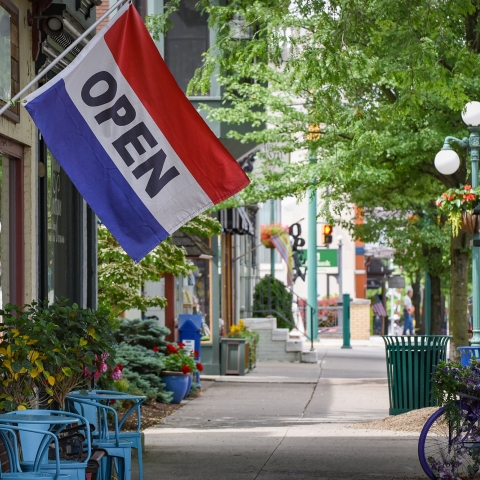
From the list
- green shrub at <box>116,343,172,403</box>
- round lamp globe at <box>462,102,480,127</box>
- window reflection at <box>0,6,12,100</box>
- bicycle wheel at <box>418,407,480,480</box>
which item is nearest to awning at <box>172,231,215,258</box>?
green shrub at <box>116,343,172,403</box>

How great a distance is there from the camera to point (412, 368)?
43.4ft

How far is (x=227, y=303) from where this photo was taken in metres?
24.8

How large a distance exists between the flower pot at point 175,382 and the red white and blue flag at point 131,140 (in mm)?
9279

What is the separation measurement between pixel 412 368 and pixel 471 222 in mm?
2131

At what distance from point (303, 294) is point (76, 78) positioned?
54.9 metres

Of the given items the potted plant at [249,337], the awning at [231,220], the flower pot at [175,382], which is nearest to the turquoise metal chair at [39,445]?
the flower pot at [175,382]

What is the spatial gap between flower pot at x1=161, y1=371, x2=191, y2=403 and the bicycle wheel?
25.0 ft

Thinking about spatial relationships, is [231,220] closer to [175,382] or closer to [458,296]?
[458,296]

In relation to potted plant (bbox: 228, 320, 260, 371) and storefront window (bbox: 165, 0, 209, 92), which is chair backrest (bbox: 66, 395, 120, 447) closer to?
storefront window (bbox: 165, 0, 209, 92)

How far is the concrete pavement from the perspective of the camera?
9281 millimetres

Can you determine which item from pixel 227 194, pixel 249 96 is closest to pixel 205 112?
pixel 249 96

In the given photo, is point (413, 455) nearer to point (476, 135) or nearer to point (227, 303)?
point (476, 135)

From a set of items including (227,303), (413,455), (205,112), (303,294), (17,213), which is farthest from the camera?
(303,294)

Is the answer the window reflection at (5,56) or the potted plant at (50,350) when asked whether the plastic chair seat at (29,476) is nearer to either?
the potted plant at (50,350)
